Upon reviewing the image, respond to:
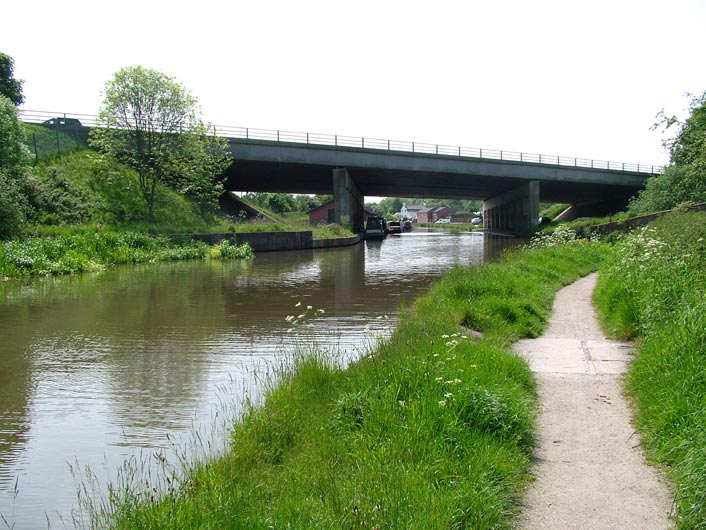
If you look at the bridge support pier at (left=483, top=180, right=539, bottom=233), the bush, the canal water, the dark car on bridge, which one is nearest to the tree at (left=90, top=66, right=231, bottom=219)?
the dark car on bridge

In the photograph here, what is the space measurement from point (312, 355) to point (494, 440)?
2956mm

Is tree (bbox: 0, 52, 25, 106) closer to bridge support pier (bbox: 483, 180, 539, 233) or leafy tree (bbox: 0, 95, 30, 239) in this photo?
leafy tree (bbox: 0, 95, 30, 239)

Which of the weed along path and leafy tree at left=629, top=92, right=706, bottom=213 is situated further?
leafy tree at left=629, top=92, right=706, bottom=213

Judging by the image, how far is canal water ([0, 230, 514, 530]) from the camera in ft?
18.1

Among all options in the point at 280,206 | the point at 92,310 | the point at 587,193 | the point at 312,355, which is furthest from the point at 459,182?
the point at 312,355

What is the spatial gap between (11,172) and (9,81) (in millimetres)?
23040

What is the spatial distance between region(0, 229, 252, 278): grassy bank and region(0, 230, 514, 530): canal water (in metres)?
2.48

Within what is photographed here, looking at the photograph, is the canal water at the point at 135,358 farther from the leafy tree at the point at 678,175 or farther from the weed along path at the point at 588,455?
the leafy tree at the point at 678,175

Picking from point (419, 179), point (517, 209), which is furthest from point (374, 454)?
point (517, 209)

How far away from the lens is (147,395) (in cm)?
747

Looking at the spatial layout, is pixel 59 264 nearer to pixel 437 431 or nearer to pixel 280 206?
pixel 437 431

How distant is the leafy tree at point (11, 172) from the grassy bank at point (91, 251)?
1.02 meters

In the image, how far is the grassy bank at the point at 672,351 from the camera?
3871 millimetres

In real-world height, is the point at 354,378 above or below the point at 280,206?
below
